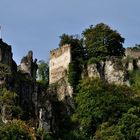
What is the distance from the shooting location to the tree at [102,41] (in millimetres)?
86938

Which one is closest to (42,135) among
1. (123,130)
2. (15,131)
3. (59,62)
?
(15,131)

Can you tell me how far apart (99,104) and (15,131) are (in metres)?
10.9

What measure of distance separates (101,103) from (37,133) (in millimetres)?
8118

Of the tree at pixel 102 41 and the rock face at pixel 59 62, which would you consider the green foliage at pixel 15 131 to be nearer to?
the rock face at pixel 59 62

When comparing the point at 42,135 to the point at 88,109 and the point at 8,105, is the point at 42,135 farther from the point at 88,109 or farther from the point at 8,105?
the point at 88,109

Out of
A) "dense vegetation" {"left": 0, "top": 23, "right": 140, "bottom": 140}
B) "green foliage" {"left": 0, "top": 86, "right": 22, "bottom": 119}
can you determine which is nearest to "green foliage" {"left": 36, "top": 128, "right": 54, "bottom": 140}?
"dense vegetation" {"left": 0, "top": 23, "right": 140, "bottom": 140}

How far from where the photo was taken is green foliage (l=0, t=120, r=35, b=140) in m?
68.5

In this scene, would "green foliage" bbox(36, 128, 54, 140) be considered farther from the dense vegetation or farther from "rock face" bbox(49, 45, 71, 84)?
"rock face" bbox(49, 45, 71, 84)

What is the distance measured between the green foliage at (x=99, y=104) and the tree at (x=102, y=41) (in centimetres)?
634

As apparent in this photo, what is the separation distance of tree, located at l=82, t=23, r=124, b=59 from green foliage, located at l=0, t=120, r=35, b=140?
17.8 meters

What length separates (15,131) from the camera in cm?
6906

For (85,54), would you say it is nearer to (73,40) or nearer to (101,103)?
(73,40)

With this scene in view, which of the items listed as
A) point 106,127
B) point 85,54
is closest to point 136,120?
point 106,127

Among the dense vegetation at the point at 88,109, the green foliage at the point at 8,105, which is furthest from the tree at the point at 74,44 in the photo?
the green foliage at the point at 8,105
